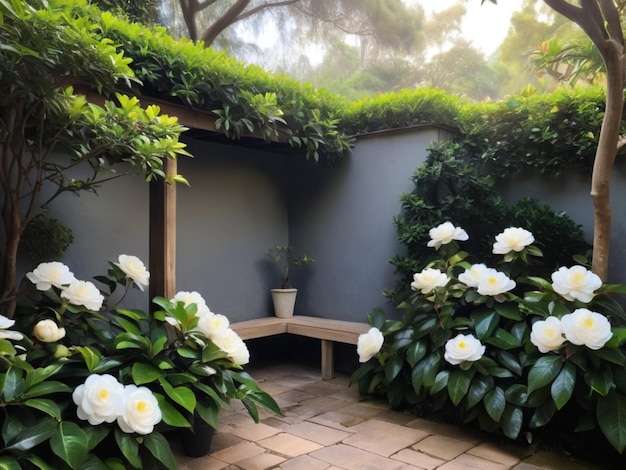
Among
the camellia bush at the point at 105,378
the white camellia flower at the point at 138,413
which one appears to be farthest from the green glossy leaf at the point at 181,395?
the white camellia flower at the point at 138,413

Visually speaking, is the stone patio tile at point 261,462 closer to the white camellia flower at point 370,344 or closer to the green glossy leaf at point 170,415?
the green glossy leaf at point 170,415

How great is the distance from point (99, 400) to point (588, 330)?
2.18 metres

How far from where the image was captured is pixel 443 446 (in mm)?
2424

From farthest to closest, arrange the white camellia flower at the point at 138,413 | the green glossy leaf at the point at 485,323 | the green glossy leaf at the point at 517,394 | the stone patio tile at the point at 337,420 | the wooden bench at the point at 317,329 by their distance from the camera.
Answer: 1. the wooden bench at the point at 317,329
2. the stone patio tile at the point at 337,420
3. the green glossy leaf at the point at 485,323
4. the green glossy leaf at the point at 517,394
5. the white camellia flower at the point at 138,413

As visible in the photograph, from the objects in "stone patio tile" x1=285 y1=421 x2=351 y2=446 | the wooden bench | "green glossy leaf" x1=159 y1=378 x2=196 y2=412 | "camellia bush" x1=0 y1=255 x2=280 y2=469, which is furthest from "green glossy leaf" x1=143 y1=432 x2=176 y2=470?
the wooden bench

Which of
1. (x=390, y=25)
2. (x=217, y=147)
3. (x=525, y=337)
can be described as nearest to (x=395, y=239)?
(x=525, y=337)

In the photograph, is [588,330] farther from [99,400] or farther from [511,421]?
[99,400]

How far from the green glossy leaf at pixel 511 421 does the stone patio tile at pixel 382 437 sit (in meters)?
0.46

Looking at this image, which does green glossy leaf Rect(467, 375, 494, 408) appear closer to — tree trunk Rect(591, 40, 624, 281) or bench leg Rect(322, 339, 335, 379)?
tree trunk Rect(591, 40, 624, 281)

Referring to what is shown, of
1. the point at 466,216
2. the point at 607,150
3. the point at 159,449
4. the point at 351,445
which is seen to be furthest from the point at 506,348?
the point at 159,449

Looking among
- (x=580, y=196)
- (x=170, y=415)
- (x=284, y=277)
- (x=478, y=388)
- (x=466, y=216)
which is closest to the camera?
(x=170, y=415)

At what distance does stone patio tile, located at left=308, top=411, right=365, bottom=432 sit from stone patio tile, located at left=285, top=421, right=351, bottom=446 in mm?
51

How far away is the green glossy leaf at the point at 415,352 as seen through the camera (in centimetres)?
277

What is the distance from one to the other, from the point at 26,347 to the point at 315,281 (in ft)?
8.57
